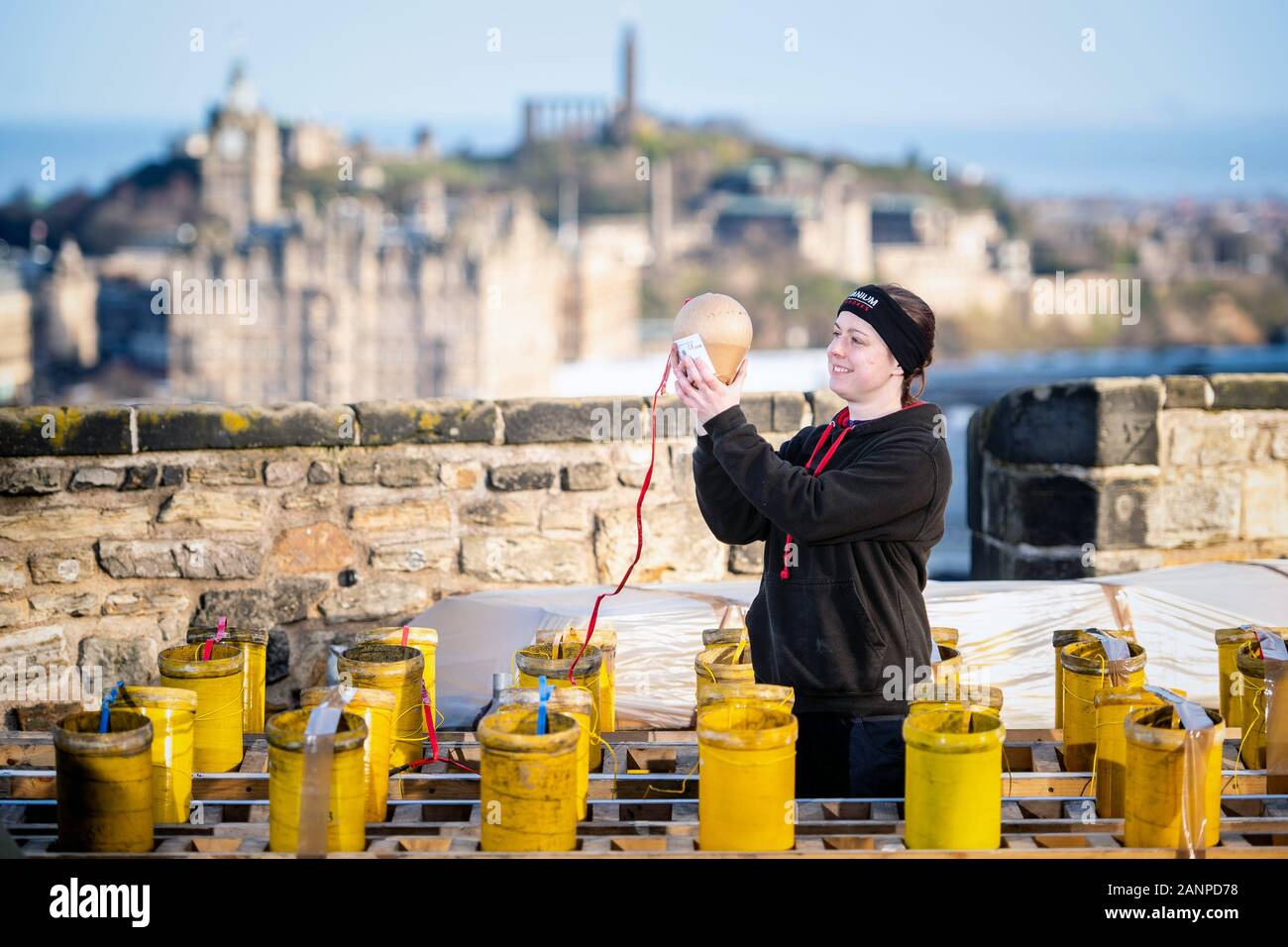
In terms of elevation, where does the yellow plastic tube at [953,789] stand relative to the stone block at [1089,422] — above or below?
below

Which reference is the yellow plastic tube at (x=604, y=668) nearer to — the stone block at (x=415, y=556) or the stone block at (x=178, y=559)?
the stone block at (x=415, y=556)

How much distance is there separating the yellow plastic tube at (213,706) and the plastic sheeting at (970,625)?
73cm

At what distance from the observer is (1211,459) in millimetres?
4949

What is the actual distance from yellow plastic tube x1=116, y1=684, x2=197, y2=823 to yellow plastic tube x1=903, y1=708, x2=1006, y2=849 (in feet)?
4.35

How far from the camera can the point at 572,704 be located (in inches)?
109

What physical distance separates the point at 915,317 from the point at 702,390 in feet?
1.53

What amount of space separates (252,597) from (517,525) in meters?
0.83

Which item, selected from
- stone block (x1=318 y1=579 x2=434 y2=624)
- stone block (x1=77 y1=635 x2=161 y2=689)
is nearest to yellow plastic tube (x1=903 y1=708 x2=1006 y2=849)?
stone block (x1=318 y1=579 x2=434 y2=624)

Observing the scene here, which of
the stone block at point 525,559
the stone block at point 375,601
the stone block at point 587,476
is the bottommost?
the stone block at point 375,601

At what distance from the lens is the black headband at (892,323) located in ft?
9.18

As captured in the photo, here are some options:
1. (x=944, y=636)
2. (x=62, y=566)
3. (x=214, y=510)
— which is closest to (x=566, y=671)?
(x=944, y=636)

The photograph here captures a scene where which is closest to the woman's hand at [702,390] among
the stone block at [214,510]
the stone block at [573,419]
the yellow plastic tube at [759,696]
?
the yellow plastic tube at [759,696]

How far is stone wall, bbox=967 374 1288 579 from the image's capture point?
4785 mm
